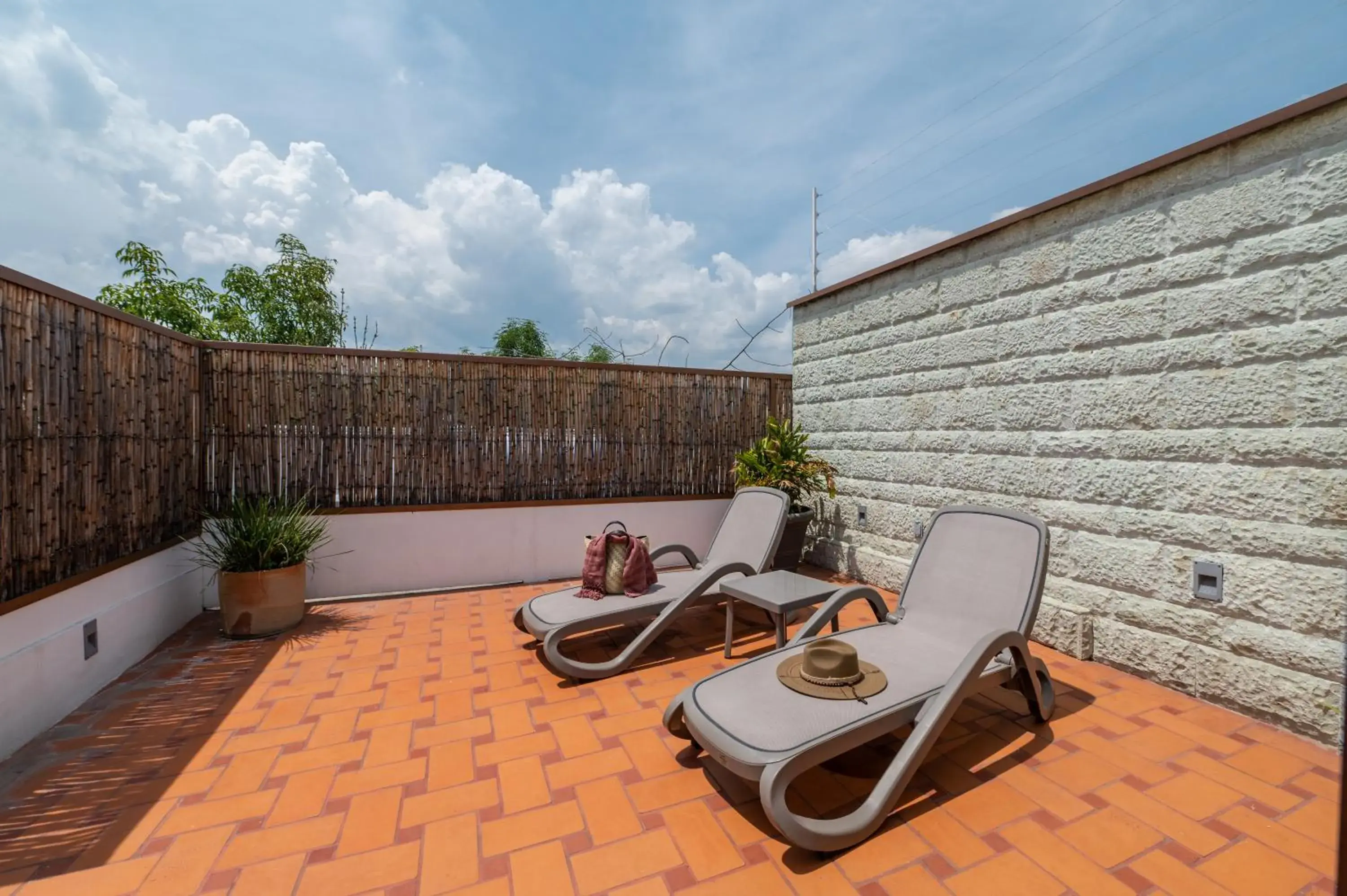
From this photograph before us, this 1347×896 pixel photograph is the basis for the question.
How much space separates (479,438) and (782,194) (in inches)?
232

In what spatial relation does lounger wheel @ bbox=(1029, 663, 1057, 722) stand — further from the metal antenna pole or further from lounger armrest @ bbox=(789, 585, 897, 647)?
the metal antenna pole

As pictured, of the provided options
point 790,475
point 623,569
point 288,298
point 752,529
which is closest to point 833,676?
point 623,569

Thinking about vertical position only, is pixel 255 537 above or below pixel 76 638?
above

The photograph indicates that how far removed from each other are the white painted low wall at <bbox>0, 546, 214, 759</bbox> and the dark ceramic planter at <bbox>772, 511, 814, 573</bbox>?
17.0 feet

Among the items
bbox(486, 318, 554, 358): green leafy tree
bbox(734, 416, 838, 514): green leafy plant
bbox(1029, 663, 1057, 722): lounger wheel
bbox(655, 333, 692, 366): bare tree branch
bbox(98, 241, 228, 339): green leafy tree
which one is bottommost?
bbox(1029, 663, 1057, 722): lounger wheel

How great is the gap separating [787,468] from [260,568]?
4.93 metres

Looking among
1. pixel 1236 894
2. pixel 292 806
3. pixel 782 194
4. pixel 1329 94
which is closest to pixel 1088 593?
pixel 1236 894

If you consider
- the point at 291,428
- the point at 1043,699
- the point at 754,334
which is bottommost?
the point at 1043,699

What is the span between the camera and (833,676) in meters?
2.29

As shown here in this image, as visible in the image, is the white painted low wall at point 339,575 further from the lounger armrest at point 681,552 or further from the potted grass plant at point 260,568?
the lounger armrest at point 681,552

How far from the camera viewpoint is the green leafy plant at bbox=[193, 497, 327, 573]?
4.08m

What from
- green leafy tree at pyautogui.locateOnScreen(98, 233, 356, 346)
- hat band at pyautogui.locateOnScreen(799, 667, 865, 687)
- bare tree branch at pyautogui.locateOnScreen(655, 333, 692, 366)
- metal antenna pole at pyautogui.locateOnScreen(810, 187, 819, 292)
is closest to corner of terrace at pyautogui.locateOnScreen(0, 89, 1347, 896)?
hat band at pyautogui.locateOnScreen(799, 667, 865, 687)

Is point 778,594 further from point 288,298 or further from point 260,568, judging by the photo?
point 288,298

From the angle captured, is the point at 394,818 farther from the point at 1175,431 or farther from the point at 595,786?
the point at 1175,431
